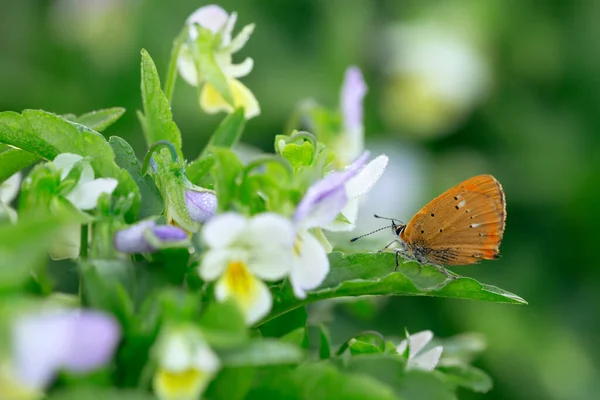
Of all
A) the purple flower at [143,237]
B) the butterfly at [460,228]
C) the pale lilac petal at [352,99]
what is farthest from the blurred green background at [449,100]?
the purple flower at [143,237]

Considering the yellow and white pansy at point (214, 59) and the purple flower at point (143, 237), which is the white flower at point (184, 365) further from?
the yellow and white pansy at point (214, 59)

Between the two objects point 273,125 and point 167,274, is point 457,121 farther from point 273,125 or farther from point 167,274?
point 167,274

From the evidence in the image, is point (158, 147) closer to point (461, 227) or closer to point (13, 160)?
point (13, 160)

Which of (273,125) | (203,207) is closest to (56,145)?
(203,207)

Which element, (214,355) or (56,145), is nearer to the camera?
(214,355)

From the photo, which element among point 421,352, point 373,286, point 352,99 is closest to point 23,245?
point 373,286
